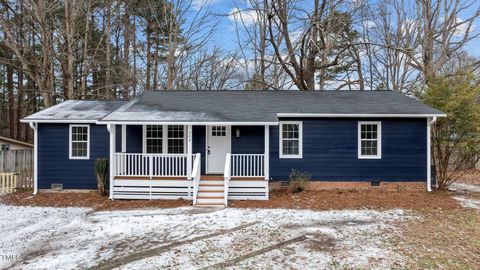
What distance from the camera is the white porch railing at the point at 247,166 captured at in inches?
375

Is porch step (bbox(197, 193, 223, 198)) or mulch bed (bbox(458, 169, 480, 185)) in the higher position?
porch step (bbox(197, 193, 223, 198))

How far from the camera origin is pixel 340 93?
12445 mm

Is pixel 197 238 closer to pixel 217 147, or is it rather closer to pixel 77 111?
pixel 217 147

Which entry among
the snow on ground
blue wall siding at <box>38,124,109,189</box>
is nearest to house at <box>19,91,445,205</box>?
blue wall siding at <box>38,124,109,189</box>

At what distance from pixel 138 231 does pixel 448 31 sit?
71.3ft

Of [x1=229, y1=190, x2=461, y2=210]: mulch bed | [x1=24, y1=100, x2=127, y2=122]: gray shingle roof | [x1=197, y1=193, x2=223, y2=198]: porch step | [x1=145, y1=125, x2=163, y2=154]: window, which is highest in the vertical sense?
[x1=24, y1=100, x2=127, y2=122]: gray shingle roof

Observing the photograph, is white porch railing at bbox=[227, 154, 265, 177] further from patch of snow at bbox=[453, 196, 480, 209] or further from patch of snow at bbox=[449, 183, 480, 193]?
patch of snow at bbox=[449, 183, 480, 193]

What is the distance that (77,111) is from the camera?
10.8 m

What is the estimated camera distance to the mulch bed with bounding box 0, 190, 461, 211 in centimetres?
850

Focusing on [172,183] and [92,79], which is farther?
[92,79]

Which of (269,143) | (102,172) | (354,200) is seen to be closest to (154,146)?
(102,172)

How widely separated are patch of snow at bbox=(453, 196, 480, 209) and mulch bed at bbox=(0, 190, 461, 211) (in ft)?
0.74

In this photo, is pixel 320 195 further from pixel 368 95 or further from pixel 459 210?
pixel 368 95

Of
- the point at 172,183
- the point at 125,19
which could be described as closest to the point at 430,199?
the point at 172,183
